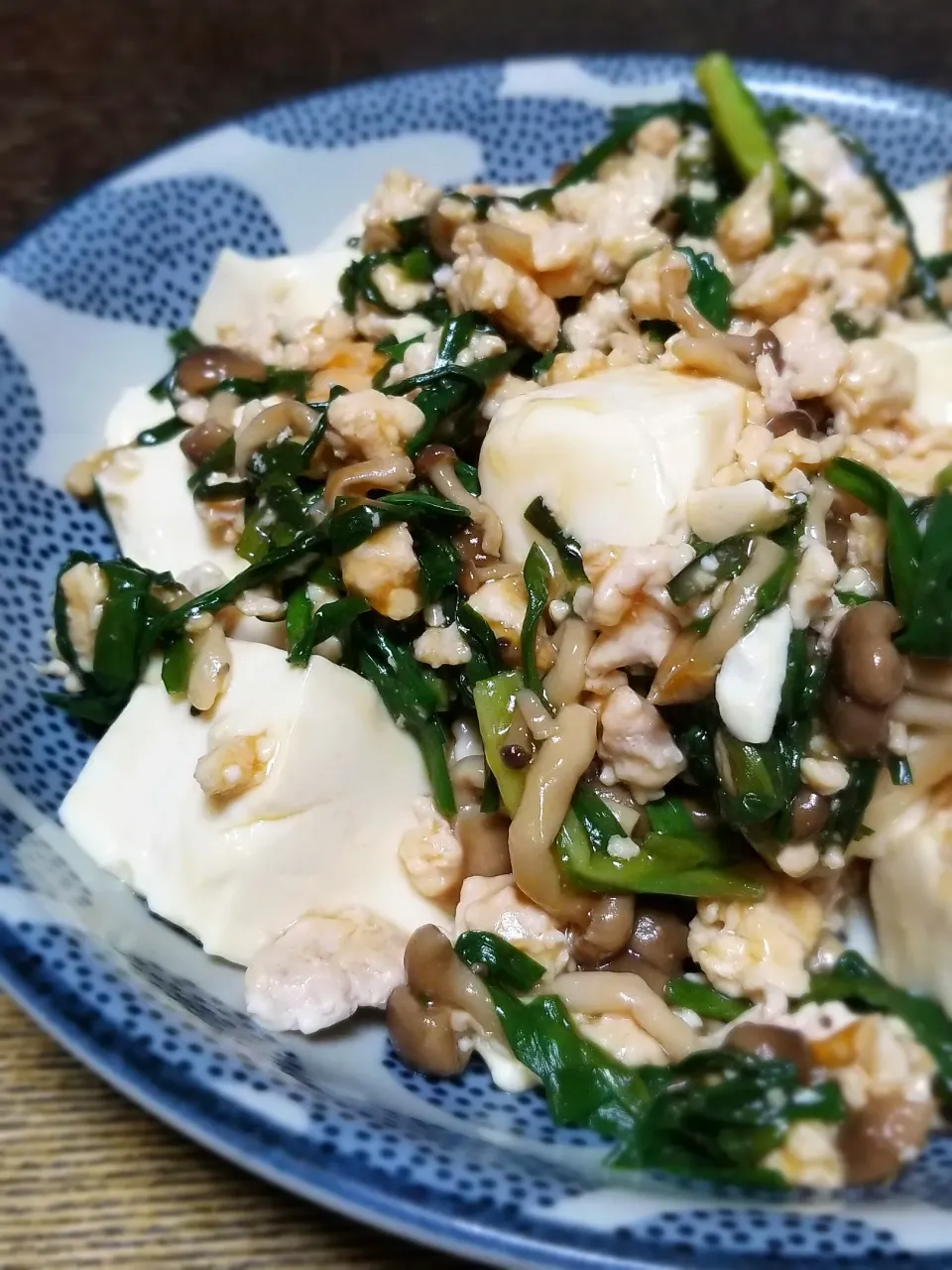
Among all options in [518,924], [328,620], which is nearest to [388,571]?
[328,620]

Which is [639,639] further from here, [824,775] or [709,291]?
[709,291]

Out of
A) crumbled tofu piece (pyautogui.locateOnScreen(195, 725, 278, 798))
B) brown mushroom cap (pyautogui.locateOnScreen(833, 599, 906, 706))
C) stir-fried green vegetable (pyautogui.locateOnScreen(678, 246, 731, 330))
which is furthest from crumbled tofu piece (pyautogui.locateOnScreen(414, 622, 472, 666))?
stir-fried green vegetable (pyautogui.locateOnScreen(678, 246, 731, 330))

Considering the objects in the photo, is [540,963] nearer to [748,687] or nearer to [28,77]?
[748,687]

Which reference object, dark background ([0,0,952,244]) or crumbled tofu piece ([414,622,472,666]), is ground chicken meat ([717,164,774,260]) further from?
dark background ([0,0,952,244])

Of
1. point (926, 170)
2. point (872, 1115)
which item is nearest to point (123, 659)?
point (872, 1115)

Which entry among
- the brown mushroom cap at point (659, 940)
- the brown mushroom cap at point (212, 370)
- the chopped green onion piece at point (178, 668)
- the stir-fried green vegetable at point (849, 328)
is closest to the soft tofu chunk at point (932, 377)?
the stir-fried green vegetable at point (849, 328)

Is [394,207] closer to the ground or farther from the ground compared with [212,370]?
farther from the ground

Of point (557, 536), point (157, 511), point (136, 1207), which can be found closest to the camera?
point (136, 1207)
